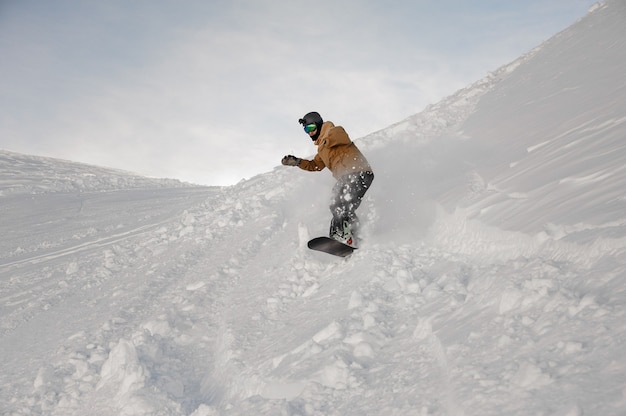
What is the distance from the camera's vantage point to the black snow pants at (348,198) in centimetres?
611

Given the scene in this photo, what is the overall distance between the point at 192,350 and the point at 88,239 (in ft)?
23.0

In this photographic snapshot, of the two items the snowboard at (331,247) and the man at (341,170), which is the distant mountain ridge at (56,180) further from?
the snowboard at (331,247)

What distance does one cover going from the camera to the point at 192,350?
4.80 m

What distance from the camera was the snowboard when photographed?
5.73 m

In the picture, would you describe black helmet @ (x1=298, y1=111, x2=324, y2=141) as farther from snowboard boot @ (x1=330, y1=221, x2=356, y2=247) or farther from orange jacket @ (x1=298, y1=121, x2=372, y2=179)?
snowboard boot @ (x1=330, y1=221, x2=356, y2=247)

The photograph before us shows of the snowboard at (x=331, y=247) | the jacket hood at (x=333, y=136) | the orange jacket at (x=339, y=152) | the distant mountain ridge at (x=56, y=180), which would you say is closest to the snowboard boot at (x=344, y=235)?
the snowboard at (x=331, y=247)

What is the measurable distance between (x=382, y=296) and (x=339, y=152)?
2.48 m

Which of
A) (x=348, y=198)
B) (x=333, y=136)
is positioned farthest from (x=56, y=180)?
(x=348, y=198)

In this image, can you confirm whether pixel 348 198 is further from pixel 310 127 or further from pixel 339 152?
pixel 310 127

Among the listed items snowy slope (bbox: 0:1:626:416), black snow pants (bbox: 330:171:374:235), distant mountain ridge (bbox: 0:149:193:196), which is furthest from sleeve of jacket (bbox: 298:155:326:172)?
distant mountain ridge (bbox: 0:149:193:196)

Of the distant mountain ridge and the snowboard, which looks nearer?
the snowboard

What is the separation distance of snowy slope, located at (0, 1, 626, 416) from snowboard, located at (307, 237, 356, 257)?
18 cm

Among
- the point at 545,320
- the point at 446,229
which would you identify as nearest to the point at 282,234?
the point at 446,229

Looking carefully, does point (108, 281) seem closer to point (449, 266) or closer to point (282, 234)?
point (282, 234)
